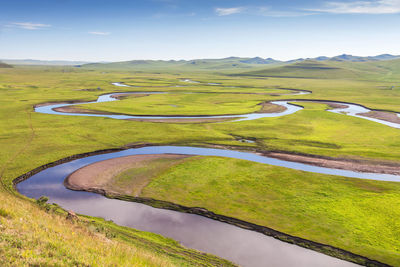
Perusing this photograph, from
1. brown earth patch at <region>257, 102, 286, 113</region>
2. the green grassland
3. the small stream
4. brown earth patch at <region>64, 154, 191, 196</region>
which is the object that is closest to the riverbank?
brown earth patch at <region>64, 154, 191, 196</region>

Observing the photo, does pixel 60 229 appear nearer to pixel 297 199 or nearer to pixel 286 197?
pixel 286 197

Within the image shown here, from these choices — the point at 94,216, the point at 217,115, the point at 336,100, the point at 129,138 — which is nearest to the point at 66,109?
the point at 129,138

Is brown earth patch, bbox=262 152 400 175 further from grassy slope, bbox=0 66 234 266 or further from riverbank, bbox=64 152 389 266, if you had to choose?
grassy slope, bbox=0 66 234 266

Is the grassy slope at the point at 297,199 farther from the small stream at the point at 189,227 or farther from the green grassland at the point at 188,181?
the small stream at the point at 189,227

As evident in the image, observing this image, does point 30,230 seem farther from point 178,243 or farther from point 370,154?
point 370,154

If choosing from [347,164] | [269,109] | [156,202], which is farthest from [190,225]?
[269,109]

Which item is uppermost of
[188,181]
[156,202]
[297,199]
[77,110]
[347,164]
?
[77,110]
